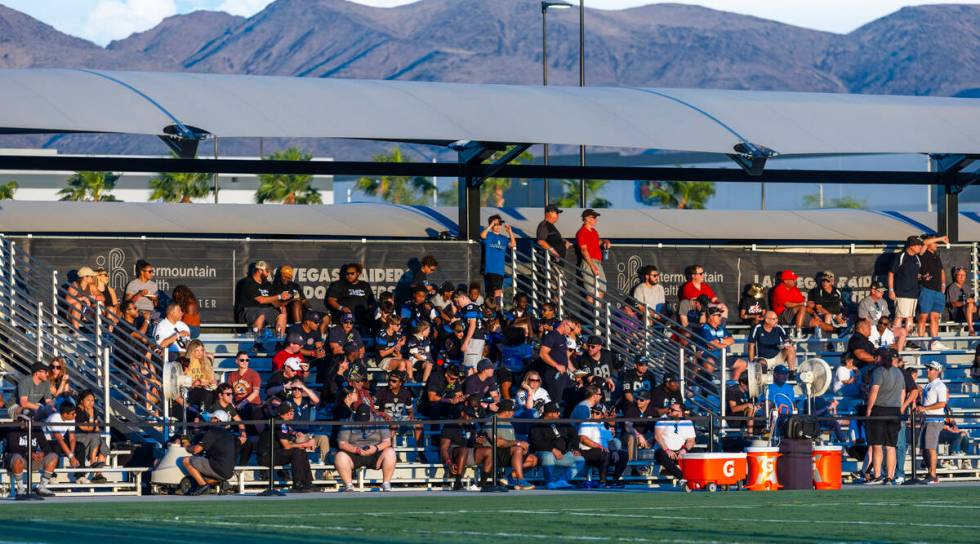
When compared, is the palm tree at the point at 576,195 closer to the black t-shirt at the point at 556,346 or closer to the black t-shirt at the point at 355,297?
the black t-shirt at the point at 355,297

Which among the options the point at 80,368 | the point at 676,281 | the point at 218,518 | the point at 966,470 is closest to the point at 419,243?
the point at 676,281

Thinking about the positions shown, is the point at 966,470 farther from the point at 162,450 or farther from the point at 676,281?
Answer: the point at 162,450

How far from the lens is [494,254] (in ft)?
78.2

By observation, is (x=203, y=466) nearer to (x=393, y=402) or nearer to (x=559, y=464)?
(x=393, y=402)

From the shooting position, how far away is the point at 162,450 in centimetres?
1841

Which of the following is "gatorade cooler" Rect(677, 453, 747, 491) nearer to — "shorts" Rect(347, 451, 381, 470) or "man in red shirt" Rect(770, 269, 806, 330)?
"shorts" Rect(347, 451, 381, 470)

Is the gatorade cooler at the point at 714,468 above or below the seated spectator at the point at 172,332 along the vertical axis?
below

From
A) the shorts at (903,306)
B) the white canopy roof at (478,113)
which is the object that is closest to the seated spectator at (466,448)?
the white canopy roof at (478,113)

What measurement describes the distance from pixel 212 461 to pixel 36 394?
225cm

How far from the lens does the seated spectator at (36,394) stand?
1833 cm

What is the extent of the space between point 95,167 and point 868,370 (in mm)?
10362

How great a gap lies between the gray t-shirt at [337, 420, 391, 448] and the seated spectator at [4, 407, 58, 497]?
3.09 m

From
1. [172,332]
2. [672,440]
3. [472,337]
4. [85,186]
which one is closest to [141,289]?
[172,332]

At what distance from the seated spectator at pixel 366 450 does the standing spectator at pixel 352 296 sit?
4.14 m
